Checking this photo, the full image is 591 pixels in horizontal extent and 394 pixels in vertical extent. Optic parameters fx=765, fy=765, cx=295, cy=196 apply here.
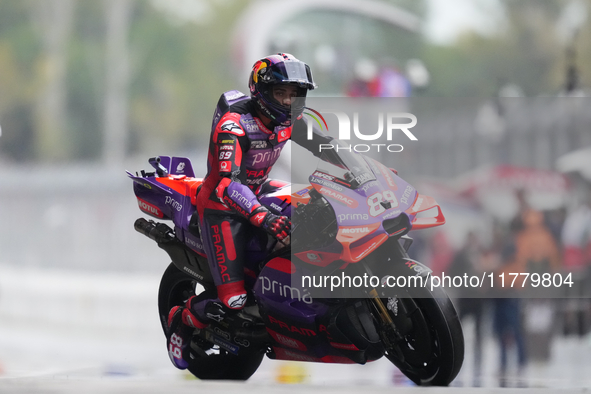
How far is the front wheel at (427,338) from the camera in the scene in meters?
4.03

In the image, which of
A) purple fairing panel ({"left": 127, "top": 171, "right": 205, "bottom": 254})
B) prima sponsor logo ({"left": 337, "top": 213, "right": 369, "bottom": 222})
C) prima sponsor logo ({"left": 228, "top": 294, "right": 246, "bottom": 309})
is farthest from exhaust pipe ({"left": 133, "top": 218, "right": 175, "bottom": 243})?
prima sponsor logo ({"left": 337, "top": 213, "right": 369, "bottom": 222})

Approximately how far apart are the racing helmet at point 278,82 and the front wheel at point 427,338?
124 cm

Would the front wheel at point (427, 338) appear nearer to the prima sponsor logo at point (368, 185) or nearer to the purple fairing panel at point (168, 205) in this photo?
the prima sponsor logo at point (368, 185)

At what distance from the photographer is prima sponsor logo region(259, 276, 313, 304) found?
4.35 meters

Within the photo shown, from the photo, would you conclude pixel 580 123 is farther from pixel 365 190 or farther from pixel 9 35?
pixel 9 35

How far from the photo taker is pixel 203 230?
467 centimetres

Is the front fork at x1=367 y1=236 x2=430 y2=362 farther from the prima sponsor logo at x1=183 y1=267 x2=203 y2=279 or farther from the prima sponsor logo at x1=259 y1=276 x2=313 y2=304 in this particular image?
the prima sponsor logo at x1=183 y1=267 x2=203 y2=279

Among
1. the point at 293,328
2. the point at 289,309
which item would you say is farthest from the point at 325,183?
the point at 293,328

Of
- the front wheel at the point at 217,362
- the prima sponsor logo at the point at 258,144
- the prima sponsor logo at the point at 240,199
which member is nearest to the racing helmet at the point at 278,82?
the prima sponsor logo at the point at 258,144

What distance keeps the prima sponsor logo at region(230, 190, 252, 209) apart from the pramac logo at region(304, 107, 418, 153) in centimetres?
65

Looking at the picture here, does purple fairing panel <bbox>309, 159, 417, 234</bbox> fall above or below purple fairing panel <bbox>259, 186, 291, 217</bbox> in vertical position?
above

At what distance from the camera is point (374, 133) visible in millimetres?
4578

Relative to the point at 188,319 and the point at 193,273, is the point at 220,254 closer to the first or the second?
the point at 193,273

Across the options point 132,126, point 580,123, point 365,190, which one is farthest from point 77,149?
point 365,190
